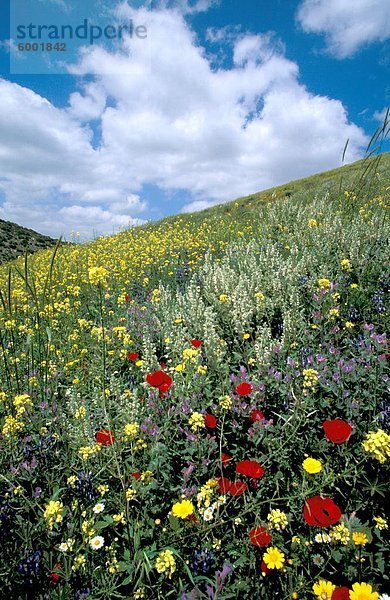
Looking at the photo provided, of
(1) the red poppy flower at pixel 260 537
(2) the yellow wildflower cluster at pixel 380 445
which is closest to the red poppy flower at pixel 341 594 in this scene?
(1) the red poppy flower at pixel 260 537

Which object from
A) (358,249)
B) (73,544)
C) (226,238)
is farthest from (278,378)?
(226,238)

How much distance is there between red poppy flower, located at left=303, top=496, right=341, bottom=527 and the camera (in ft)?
4.66

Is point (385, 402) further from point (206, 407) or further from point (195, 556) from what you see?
point (195, 556)

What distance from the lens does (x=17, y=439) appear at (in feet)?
7.43

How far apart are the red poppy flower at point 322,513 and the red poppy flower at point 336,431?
27cm

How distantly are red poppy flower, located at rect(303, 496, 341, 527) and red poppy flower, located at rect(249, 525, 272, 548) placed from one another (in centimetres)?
20

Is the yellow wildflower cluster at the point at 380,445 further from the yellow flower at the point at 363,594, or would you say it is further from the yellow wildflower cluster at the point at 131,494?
the yellow wildflower cluster at the point at 131,494

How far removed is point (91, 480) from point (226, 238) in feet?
26.4

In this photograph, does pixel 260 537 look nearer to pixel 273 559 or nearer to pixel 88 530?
pixel 273 559

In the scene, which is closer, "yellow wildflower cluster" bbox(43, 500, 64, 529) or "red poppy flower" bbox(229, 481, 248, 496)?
"yellow wildflower cluster" bbox(43, 500, 64, 529)

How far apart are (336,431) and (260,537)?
604mm

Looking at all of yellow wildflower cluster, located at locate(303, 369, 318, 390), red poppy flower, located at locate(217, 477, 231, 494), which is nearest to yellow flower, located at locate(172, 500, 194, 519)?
red poppy flower, located at locate(217, 477, 231, 494)

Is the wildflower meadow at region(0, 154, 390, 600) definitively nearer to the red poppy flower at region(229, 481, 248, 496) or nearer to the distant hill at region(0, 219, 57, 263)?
the red poppy flower at region(229, 481, 248, 496)

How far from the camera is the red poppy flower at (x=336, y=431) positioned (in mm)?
1593
